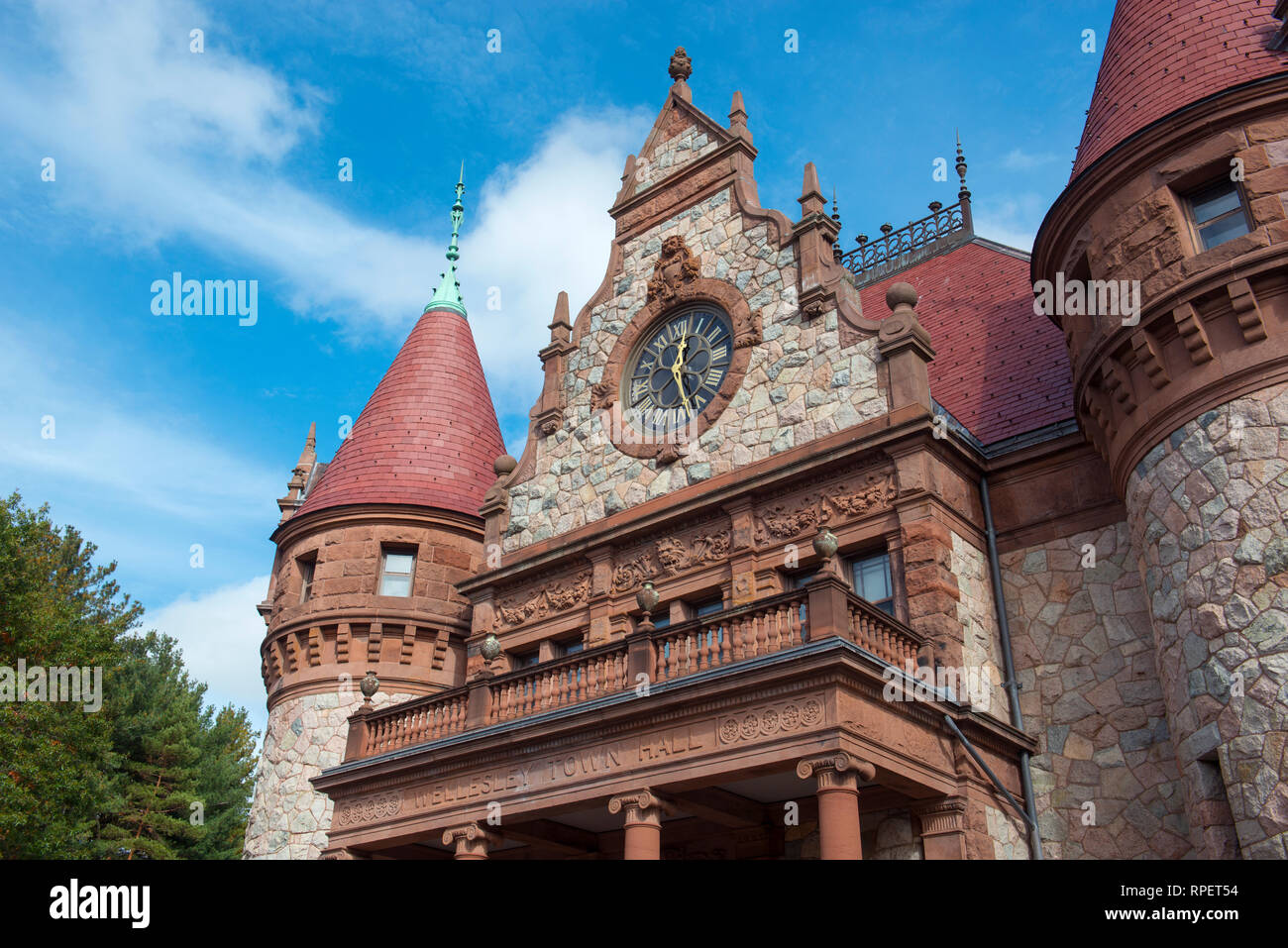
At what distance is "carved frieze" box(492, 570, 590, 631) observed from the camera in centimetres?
1689

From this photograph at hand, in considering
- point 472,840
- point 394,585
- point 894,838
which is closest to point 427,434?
point 394,585

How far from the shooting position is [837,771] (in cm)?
1070

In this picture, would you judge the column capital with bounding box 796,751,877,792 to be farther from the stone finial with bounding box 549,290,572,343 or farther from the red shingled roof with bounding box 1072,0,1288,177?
the stone finial with bounding box 549,290,572,343

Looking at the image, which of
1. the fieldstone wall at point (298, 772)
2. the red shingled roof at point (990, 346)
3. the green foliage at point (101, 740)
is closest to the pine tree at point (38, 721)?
the green foliage at point (101, 740)

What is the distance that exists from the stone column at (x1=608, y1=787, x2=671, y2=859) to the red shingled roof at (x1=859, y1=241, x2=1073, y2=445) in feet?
22.6

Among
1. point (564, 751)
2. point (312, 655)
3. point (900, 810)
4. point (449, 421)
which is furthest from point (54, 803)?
point (900, 810)

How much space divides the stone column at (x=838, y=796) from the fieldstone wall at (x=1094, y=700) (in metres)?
3.31

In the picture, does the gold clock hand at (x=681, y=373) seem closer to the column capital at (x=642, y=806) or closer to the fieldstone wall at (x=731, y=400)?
the fieldstone wall at (x=731, y=400)

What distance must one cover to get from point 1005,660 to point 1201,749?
294cm

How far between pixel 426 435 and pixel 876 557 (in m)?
10.8

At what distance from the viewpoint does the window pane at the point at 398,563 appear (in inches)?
805

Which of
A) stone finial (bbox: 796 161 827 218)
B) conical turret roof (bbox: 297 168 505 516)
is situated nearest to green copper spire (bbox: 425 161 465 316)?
conical turret roof (bbox: 297 168 505 516)
